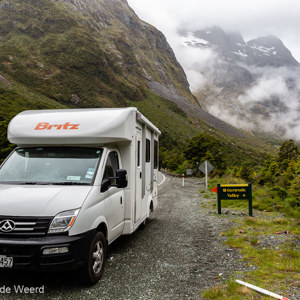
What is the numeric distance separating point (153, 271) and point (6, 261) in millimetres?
2459

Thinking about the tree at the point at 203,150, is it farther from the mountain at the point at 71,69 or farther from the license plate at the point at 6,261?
the mountain at the point at 71,69

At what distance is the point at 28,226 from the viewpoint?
409 centimetres

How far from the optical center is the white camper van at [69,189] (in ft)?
13.3

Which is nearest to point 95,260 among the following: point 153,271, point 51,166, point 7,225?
point 153,271

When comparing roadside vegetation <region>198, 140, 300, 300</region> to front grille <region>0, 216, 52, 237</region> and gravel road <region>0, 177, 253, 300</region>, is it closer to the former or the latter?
gravel road <region>0, 177, 253, 300</region>

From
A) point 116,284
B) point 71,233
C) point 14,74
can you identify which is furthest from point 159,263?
point 14,74

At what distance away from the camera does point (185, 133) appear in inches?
4405

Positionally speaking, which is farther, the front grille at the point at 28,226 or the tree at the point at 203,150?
the tree at the point at 203,150

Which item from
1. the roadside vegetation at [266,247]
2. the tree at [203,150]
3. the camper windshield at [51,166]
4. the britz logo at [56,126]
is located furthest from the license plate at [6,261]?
the tree at [203,150]

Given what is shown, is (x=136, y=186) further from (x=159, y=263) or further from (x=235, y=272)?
(x=235, y=272)

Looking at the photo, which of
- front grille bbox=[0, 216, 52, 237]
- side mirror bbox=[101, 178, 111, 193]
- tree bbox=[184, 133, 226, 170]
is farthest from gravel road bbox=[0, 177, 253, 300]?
tree bbox=[184, 133, 226, 170]

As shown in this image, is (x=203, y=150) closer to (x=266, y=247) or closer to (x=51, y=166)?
(x=266, y=247)

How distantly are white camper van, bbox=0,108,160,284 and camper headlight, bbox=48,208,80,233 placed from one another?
1 centimetres

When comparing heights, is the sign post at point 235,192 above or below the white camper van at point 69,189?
below
